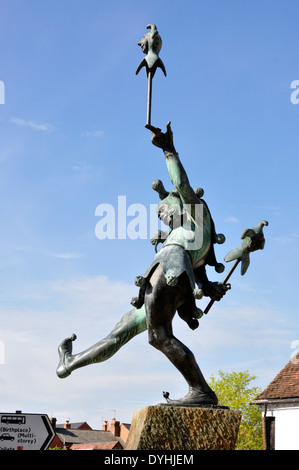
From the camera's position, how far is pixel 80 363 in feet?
19.4

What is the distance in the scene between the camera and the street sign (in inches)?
238

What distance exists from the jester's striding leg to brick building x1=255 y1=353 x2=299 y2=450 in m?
17.4

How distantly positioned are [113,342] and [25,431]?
4.15ft

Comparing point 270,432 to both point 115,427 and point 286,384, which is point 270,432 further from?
point 115,427

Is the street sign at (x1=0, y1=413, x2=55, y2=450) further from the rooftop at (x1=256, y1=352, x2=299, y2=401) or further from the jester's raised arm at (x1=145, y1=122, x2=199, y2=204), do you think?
the rooftop at (x1=256, y1=352, x2=299, y2=401)

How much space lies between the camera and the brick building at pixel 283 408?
22.4 m

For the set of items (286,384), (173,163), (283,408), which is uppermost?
(173,163)

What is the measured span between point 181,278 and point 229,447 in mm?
1438

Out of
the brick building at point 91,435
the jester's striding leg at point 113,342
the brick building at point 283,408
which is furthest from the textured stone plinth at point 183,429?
the brick building at point 91,435

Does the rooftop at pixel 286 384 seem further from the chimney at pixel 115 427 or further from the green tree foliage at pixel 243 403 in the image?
the chimney at pixel 115 427

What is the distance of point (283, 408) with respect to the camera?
22.8 metres

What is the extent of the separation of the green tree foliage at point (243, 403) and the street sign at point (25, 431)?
2760 centimetres

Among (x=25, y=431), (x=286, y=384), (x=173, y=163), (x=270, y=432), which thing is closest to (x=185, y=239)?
(x=173, y=163)

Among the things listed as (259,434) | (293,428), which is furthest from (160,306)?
(259,434)
